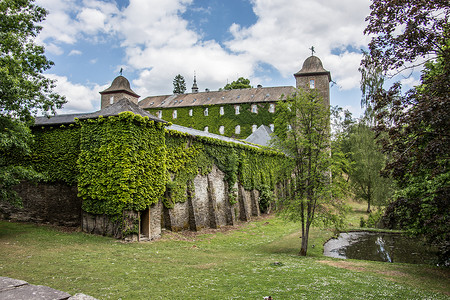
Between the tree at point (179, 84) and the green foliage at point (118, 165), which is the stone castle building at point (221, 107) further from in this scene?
the green foliage at point (118, 165)

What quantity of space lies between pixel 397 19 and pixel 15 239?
16.3 metres

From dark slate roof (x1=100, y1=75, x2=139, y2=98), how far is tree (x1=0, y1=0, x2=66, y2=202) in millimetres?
36959

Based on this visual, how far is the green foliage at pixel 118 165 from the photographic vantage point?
51.6 feet

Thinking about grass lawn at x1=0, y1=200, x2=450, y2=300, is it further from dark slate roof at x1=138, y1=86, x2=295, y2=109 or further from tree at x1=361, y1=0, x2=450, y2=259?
dark slate roof at x1=138, y1=86, x2=295, y2=109

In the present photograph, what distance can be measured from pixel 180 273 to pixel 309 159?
9109 mm

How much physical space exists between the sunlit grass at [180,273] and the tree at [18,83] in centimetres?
308

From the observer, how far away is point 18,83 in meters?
13.2

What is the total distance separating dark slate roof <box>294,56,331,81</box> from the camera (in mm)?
43656

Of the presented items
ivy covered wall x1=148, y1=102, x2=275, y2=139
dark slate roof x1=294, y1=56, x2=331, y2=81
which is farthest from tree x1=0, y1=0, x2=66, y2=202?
ivy covered wall x1=148, y1=102, x2=275, y2=139

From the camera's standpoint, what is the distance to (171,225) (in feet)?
62.6

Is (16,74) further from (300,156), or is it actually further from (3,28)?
(300,156)

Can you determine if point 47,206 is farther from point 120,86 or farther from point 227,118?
point 120,86

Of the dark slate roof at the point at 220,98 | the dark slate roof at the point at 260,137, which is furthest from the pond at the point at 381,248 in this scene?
the dark slate roof at the point at 220,98

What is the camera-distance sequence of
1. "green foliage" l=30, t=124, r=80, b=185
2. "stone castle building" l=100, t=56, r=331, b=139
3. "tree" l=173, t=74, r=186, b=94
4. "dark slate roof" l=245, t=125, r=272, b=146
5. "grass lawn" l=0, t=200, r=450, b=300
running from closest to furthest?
"grass lawn" l=0, t=200, r=450, b=300, "green foliage" l=30, t=124, r=80, b=185, "dark slate roof" l=245, t=125, r=272, b=146, "stone castle building" l=100, t=56, r=331, b=139, "tree" l=173, t=74, r=186, b=94
